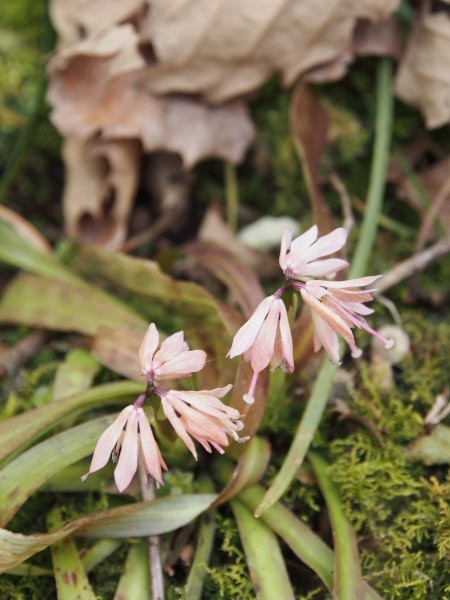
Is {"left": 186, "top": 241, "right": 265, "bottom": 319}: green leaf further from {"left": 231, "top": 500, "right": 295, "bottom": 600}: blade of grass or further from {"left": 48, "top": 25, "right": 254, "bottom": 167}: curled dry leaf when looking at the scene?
{"left": 231, "top": 500, "right": 295, "bottom": 600}: blade of grass

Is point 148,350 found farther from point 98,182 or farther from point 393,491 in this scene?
point 98,182

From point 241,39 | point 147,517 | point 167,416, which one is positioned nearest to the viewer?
point 167,416

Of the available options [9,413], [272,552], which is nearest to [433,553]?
[272,552]

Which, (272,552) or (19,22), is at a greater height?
(19,22)

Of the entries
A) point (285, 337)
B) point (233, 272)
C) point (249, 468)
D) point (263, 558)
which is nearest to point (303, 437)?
point (249, 468)

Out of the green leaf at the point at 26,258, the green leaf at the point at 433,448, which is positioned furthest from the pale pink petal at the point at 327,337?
the green leaf at the point at 26,258

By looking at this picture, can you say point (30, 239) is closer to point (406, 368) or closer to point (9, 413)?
point (9, 413)
